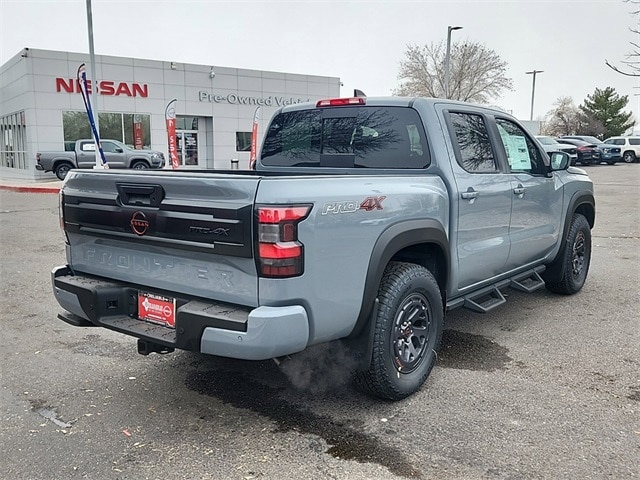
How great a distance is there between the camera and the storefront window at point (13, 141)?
2720cm

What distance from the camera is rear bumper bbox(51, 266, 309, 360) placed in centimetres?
291

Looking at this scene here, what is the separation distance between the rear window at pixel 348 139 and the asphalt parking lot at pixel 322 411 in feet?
5.10

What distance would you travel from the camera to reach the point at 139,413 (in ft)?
11.9

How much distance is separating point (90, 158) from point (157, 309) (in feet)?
76.5

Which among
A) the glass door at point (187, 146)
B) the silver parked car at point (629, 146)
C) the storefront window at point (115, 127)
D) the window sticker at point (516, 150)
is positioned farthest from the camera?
the silver parked car at point (629, 146)

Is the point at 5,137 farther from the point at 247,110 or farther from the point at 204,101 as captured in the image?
the point at 247,110

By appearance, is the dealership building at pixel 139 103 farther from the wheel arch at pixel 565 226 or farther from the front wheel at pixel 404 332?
the front wheel at pixel 404 332

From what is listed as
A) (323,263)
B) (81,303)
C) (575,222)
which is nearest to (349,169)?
(323,263)

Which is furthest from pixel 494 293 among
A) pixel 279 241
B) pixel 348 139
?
pixel 279 241

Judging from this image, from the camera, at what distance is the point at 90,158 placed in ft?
80.8

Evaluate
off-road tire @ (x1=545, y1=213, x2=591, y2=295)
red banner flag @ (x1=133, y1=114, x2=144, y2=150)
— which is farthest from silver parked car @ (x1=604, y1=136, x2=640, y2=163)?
off-road tire @ (x1=545, y1=213, x2=591, y2=295)

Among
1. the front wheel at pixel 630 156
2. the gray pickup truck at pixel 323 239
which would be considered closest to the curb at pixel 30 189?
the gray pickup truck at pixel 323 239

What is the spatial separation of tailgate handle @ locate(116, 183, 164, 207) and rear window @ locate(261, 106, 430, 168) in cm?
168

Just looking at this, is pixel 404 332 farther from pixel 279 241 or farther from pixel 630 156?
pixel 630 156
